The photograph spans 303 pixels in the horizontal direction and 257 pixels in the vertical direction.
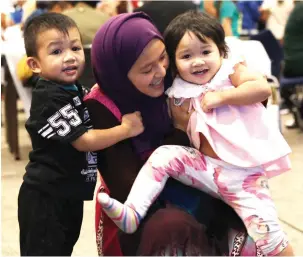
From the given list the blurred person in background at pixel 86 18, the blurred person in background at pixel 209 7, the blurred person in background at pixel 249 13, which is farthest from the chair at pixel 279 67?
the blurred person in background at pixel 249 13

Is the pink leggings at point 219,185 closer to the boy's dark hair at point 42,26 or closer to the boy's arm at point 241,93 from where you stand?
the boy's arm at point 241,93

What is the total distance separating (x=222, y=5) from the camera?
5914mm

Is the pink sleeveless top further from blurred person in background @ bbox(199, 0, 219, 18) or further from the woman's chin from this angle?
blurred person in background @ bbox(199, 0, 219, 18)

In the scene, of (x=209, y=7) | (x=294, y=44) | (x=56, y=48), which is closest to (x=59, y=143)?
(x=56, y=48)

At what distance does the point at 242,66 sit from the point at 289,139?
12.0 feet

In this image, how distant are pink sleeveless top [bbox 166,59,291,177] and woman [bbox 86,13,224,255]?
6 cm

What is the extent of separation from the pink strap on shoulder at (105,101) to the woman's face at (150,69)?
0.10 metres

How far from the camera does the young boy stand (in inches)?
64.4

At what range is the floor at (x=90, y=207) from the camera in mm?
2979

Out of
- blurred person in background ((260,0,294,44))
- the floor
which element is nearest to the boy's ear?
the floor

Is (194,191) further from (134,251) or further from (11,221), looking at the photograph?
(11,221)

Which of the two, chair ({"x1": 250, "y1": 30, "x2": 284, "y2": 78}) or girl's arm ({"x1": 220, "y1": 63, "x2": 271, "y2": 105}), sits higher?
girl's arm ({"x1": 220, "y1": 63, "x2": 271, "y2": 105})

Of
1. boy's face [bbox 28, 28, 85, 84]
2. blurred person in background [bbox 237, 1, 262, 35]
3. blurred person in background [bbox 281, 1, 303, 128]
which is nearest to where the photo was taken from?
boy's face [bbox 28, 28, 85, 84]

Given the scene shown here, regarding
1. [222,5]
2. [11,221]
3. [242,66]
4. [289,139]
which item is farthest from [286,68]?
[242,66]
